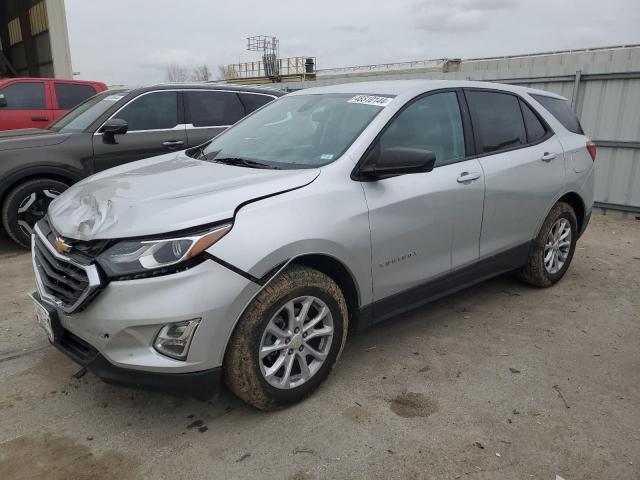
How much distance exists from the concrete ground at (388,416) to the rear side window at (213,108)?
3443 millimetres

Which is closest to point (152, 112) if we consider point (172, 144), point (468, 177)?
point (172, 144)

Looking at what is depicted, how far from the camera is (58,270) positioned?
8.35 ft

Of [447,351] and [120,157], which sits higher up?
[120,157]

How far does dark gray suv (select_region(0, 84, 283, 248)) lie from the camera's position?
531cm

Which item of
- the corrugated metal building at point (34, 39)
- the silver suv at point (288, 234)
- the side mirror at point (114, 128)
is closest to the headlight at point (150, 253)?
the silver suv at point (288, 234)

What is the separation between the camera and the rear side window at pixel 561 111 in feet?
14.6

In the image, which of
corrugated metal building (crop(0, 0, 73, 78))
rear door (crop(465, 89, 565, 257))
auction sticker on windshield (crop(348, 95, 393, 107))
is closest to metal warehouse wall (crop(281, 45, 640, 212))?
rear door (crop(465, 89, 565, 257))

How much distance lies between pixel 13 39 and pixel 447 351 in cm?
2358

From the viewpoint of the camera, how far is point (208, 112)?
21.4ft

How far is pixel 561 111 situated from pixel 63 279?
4.23 m

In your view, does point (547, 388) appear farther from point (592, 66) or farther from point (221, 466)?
point (592, 66)

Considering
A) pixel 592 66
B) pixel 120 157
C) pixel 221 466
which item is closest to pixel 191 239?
pixel 221 466

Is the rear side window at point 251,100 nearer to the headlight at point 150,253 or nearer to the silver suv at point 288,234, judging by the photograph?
the silver suv at point 288,234

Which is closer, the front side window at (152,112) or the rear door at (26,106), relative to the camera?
the front side window at (152,112)
